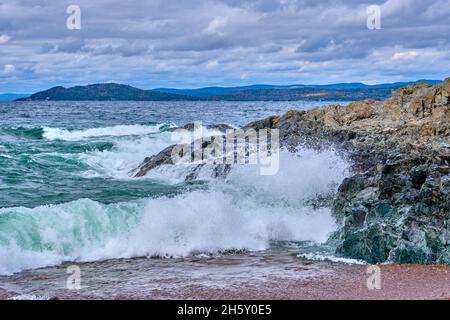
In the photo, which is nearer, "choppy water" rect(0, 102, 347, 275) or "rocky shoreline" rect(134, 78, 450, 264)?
"rocky shoreline" rect(134, 78, 450, 264)

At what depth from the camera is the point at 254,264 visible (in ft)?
41.0

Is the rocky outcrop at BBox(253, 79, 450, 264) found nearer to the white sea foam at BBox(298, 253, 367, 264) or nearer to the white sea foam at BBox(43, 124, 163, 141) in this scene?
the white sea foam at BBox(298, 253, 367, 264)

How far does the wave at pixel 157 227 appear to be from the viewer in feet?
44.9

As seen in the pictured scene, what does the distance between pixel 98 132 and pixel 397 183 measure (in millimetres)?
39490

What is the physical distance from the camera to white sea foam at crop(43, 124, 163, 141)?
46.0 metres

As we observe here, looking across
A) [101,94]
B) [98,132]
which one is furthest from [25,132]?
[101,94]

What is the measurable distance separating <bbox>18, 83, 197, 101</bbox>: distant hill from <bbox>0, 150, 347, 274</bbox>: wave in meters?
161

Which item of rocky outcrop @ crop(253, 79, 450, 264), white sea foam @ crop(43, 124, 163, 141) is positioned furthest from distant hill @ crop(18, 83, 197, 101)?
rocky outcrop @ crop(253, 79, 450, 264)

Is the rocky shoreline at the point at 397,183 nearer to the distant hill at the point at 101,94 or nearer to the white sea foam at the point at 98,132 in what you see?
the white sea foam at the point at 98,132

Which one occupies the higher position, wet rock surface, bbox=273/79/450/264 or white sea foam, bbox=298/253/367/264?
wet rock surface, bbox=273/79/450/264

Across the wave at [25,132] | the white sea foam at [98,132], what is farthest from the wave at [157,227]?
the wave at [25,132]

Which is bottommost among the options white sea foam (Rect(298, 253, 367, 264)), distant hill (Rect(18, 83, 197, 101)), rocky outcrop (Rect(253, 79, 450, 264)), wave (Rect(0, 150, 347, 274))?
white sea foam (Rect(298, 253, 367, 264))

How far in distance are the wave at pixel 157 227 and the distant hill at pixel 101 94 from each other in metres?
161

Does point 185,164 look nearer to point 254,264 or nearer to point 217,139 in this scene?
point 217,139
